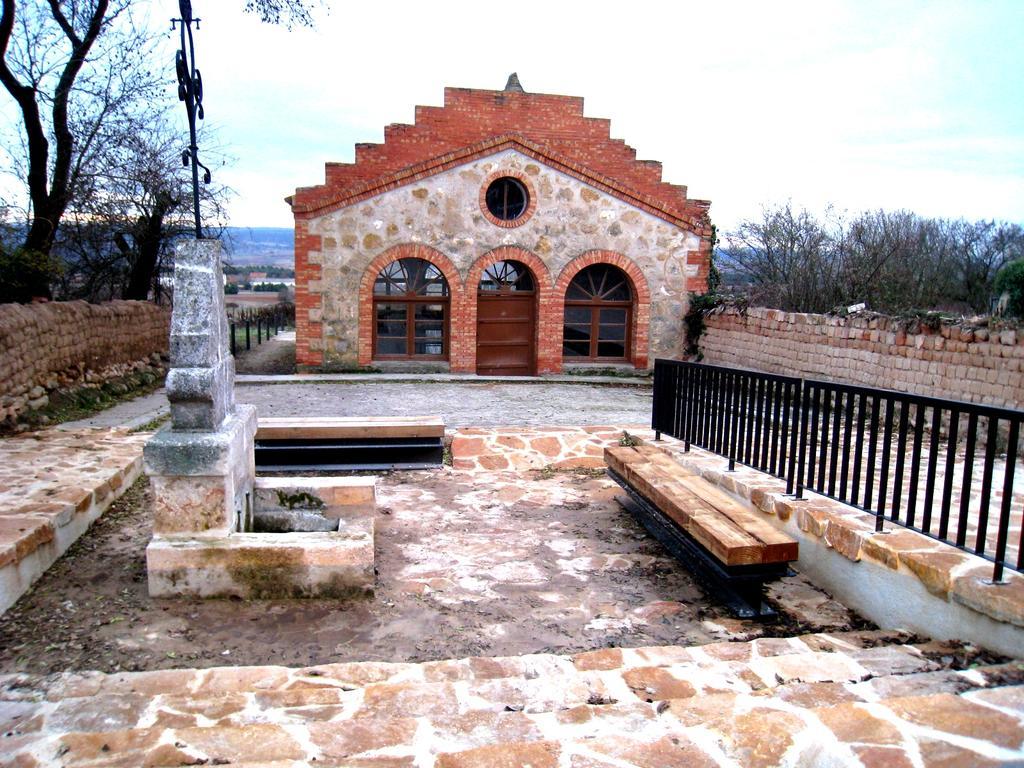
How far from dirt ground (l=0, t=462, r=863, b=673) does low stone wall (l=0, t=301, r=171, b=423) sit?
4.22 m

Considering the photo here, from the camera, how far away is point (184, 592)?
14.5 ft

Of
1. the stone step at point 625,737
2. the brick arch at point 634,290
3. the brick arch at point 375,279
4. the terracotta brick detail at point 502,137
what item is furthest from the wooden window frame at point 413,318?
the stone step at point 625,737

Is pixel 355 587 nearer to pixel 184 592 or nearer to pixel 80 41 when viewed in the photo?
pixel 184 592

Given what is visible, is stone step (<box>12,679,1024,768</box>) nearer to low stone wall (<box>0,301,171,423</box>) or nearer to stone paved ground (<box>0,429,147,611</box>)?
→ stone paved ground (<box>0,429,147,611</box>)

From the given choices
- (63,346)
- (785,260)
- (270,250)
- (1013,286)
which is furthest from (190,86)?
(270,250)

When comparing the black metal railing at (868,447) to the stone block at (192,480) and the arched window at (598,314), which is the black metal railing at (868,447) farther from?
the arched window at (598,314)

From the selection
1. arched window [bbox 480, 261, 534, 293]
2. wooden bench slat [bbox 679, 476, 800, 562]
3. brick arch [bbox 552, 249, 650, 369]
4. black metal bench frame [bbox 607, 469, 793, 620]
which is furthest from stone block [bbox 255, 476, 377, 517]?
brick arch [bbox 552, 249, 650, 369]

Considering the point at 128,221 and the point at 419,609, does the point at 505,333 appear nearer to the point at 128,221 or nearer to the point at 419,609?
Result: the point at 128,221

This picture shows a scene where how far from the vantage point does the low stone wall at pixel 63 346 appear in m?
8.88

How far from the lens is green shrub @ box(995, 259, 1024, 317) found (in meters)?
20.3

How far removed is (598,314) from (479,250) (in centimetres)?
310

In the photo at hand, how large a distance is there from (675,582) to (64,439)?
6259 millimetres

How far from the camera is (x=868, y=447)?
6.28 meters

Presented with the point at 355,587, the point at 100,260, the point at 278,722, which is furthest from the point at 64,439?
the point at 100,260
